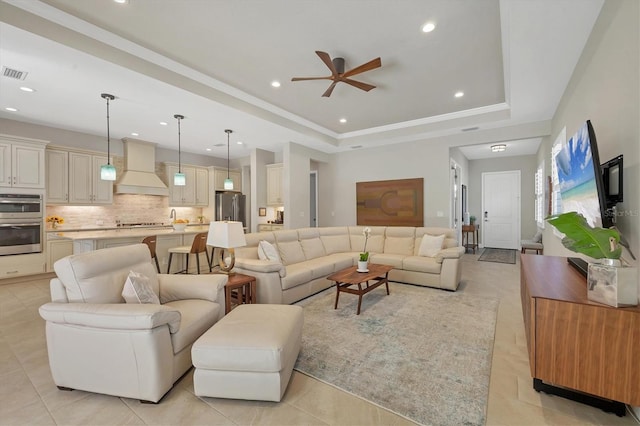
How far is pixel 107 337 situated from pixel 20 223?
485 centimetres

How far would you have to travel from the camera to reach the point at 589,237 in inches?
64.6

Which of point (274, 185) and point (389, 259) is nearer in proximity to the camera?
point (389, 259)

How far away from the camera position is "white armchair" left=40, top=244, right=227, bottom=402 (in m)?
1.75

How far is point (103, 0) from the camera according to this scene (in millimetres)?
2365

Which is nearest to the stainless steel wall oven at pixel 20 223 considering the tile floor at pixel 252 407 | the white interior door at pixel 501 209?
the tile floor at pixel 252 407

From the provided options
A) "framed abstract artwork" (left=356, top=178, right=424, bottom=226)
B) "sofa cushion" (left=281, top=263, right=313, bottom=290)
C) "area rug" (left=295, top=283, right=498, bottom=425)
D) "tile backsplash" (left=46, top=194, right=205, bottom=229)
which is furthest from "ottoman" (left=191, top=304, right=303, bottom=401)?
"tile backsplash" (left=46, top=194, right=205, bottom=229)

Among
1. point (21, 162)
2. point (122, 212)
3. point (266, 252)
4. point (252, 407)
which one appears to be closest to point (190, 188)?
point (122, 212)

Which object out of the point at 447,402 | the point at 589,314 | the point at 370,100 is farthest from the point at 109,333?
the point at 370,100

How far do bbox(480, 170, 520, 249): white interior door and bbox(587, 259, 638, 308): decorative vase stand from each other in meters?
7.57

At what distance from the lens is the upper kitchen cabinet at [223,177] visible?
8008 mm

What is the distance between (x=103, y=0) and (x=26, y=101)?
3.13 meters

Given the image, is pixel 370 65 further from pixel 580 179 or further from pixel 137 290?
pixel 137 290

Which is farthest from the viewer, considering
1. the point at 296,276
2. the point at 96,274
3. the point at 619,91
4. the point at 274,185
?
the point at 274,185

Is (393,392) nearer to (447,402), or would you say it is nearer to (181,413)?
(447,402)
